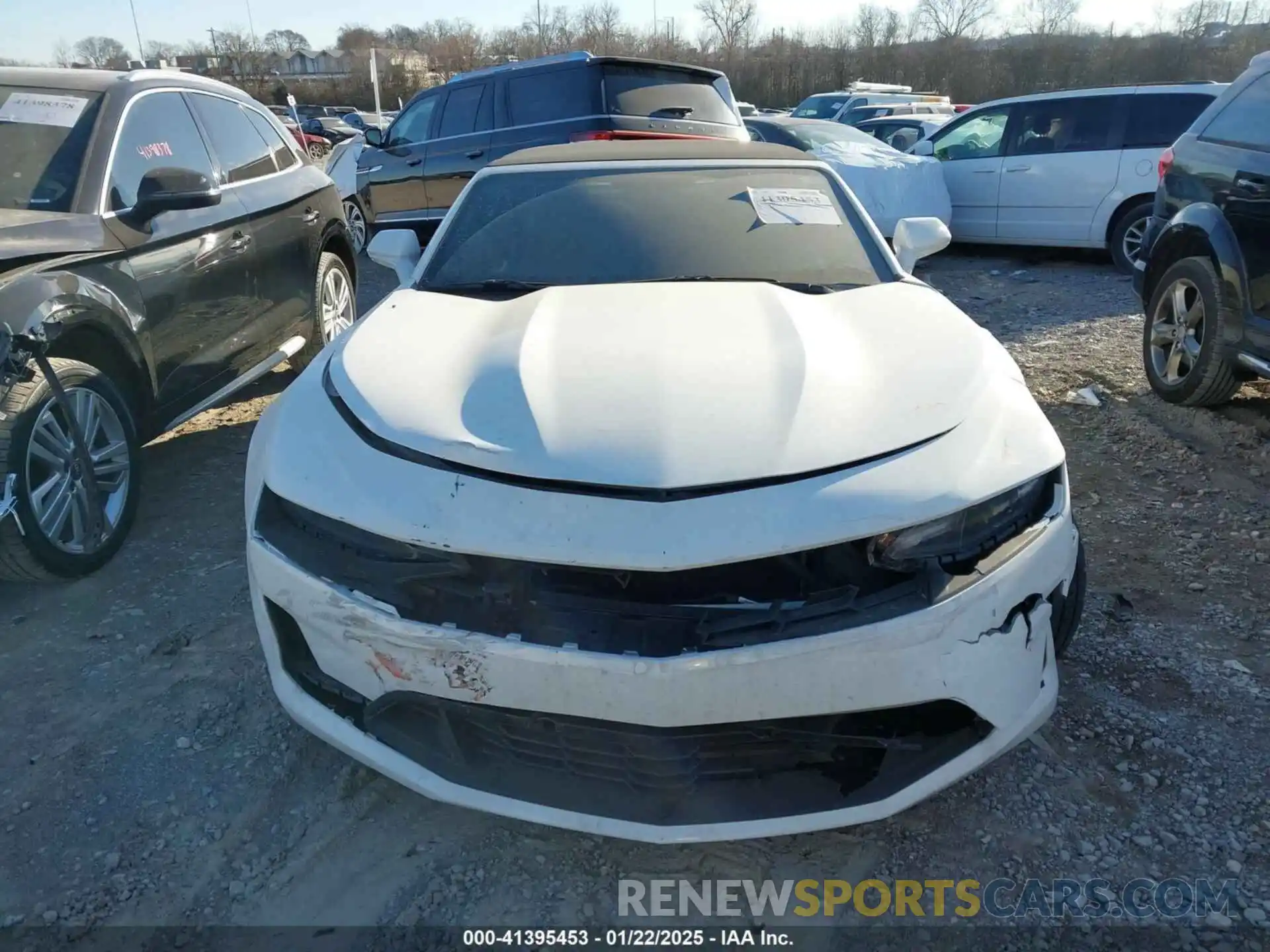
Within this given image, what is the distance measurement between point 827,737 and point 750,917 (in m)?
0.43

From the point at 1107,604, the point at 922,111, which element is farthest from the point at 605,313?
the point at 922,111

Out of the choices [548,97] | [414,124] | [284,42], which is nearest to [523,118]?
[548,97]

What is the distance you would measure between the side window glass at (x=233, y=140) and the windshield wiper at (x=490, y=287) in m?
2.05

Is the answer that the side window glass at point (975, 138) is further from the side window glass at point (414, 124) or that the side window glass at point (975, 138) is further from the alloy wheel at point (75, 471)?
the alloy wheel at point (75, 471)

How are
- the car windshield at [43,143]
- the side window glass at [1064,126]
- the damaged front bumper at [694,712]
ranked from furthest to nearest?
the side window glass at [1064,126] < the car windshield at [43,143] < the damaged front bumper at [694,712]

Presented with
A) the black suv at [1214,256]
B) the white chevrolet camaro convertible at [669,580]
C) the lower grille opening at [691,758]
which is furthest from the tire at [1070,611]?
the black suv at [1214,256]

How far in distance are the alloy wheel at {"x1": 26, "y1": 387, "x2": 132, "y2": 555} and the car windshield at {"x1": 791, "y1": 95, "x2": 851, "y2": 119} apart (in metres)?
20.5

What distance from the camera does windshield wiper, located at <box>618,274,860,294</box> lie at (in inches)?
118

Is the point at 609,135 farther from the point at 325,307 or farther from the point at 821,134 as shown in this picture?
the point at 325,307

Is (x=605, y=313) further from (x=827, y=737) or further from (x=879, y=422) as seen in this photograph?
(x=827, y=737)

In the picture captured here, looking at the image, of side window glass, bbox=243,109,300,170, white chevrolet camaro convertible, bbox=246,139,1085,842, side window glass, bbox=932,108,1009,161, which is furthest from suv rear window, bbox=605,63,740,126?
white chevrolet camaro convertible, bbox=246,139,1085,842

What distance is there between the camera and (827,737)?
1.89m

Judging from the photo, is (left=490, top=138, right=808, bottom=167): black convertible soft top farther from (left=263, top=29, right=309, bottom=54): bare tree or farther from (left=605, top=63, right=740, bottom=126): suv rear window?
(left=263, top=29, right=309, bottom=54): bare tree

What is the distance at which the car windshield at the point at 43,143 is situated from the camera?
3.46m
